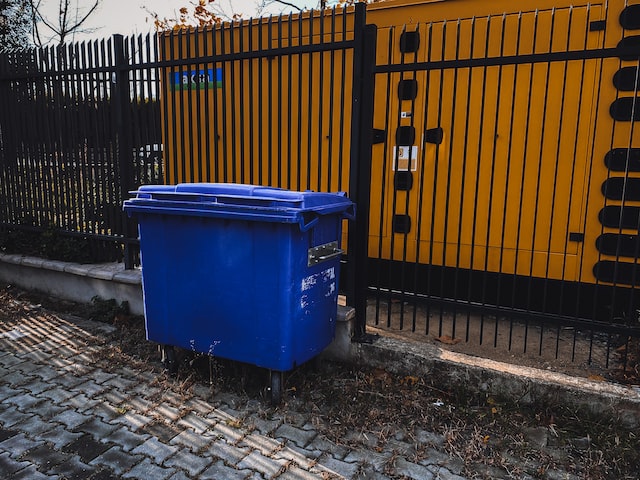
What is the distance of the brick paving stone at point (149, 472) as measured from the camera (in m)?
2.50

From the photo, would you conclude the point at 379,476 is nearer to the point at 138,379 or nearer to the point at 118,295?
the point at 138,379

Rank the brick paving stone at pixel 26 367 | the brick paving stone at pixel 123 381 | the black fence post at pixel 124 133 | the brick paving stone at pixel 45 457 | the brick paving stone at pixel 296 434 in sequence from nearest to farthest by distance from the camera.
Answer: the brick paving stone at pixel 45 457 → the brick paving stone at pixel 296 434 → the brick paving stone at pixel 123 381 → the brick paving stone at pixel 26 367 → the black fence post at pixel 124 133

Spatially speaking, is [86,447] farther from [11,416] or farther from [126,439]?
[11,416]

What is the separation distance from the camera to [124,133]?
15.4 feet

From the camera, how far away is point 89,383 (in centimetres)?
350

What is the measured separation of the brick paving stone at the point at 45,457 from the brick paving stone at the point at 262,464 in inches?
36.9

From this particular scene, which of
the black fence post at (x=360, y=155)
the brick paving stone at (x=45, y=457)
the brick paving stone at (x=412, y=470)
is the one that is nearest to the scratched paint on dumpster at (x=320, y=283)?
the black fence post at (x=360, y=155)

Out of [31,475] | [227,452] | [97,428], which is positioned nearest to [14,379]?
[97,428]

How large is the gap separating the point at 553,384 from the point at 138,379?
2714mm

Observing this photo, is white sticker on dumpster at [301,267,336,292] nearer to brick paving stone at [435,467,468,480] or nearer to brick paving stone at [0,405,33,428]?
brick paving stone at [435,467,468,480]

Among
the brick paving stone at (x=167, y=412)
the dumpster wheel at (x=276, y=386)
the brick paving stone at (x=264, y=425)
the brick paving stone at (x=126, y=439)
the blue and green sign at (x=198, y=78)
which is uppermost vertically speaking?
the blue and green sign at (x=198, y=78)

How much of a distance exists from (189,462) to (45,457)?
2.52ft

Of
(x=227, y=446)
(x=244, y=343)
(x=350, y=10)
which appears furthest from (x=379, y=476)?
(x=350, y=10)

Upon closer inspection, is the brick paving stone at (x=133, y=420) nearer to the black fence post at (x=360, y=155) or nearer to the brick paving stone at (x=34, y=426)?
the brick paving stone at (x=34, y=426)
